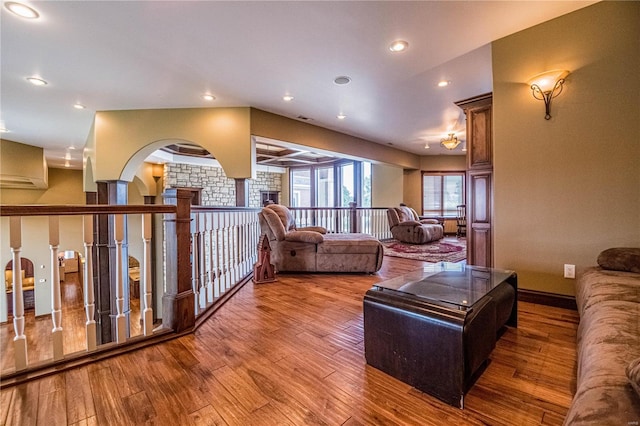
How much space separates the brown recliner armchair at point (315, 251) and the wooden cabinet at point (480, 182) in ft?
3.75

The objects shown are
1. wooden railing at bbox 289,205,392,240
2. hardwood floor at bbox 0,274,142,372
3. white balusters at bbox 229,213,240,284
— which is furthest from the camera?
wooden railing at bbox 289,205,392,240

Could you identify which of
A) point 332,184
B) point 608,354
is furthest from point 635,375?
point 332,184

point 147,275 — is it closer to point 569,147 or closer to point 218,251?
point 218,251

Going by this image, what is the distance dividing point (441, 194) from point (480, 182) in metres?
5.94

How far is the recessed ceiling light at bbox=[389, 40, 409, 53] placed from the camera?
278 cm

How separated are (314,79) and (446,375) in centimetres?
344

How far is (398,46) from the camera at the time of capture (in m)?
2.85

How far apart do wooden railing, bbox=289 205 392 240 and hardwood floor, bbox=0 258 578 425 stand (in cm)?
472

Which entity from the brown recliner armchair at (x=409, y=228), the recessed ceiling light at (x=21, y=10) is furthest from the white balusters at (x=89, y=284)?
the brown recliner armchair at (x=409, y=228)

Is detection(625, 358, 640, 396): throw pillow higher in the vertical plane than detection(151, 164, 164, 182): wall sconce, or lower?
lower

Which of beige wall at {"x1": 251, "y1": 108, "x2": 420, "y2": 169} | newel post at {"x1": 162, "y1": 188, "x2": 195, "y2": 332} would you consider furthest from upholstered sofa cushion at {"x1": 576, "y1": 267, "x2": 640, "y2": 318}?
beige wall at {"x1": 251, "y1": 108, "x2": 420, "y2": 169}

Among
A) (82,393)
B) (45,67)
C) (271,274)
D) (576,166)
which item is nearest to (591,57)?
(576,166)

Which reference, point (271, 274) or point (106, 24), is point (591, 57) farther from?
point (106, 24)

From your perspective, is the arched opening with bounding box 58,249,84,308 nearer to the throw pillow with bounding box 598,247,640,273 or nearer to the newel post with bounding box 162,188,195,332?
the newel post with bounding box 162,188,195,332
